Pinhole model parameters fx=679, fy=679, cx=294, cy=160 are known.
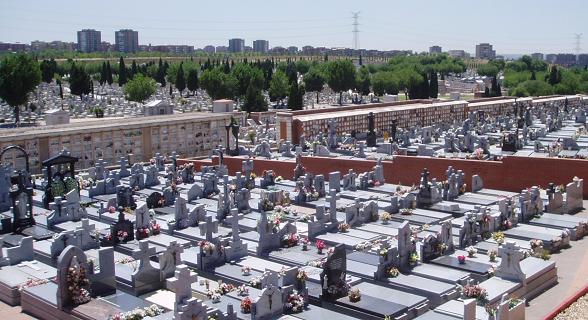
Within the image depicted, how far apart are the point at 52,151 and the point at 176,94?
2038 inches

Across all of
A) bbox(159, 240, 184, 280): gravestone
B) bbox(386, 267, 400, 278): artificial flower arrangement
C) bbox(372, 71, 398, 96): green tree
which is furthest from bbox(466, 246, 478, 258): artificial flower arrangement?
bbox(372, 71, 398, 96): green tree

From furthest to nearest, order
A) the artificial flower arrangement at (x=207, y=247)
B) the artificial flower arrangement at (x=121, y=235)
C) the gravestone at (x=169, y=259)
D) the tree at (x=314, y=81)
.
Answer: the tree at (x=314, y=81) → the artificial flower arrangement at (x=121, y=235) → the artificial flower arrangement at (x=207, y=247) → the gravestone at (x=169, y=259)

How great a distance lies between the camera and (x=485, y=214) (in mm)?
18484

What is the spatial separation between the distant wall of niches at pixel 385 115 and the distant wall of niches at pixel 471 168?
6.57 m

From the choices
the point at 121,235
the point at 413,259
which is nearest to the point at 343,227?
the point at 413,259

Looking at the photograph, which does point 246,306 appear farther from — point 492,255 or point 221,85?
point 221,85

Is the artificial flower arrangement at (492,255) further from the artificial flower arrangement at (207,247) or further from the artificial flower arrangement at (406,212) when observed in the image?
the artificial flower arrangement at (207,247)

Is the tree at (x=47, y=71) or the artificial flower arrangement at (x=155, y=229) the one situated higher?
the tree at (x=47, y=71)

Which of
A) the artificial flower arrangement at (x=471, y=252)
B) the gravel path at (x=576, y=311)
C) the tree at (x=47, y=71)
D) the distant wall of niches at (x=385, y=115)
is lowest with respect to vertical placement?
the gravel path at (x=576, y=311)

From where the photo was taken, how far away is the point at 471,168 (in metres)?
25.8

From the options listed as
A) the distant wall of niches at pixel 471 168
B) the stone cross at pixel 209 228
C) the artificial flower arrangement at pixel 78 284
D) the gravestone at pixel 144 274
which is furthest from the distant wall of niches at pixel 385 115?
the artificial flower arrangement at pixel 78 284

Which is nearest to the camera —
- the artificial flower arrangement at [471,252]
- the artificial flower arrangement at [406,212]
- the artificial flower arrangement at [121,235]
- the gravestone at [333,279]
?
the gravestone at [333,279]

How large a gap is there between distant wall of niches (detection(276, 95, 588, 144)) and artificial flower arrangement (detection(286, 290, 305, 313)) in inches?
879

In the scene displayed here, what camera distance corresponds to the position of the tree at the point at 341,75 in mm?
71500
